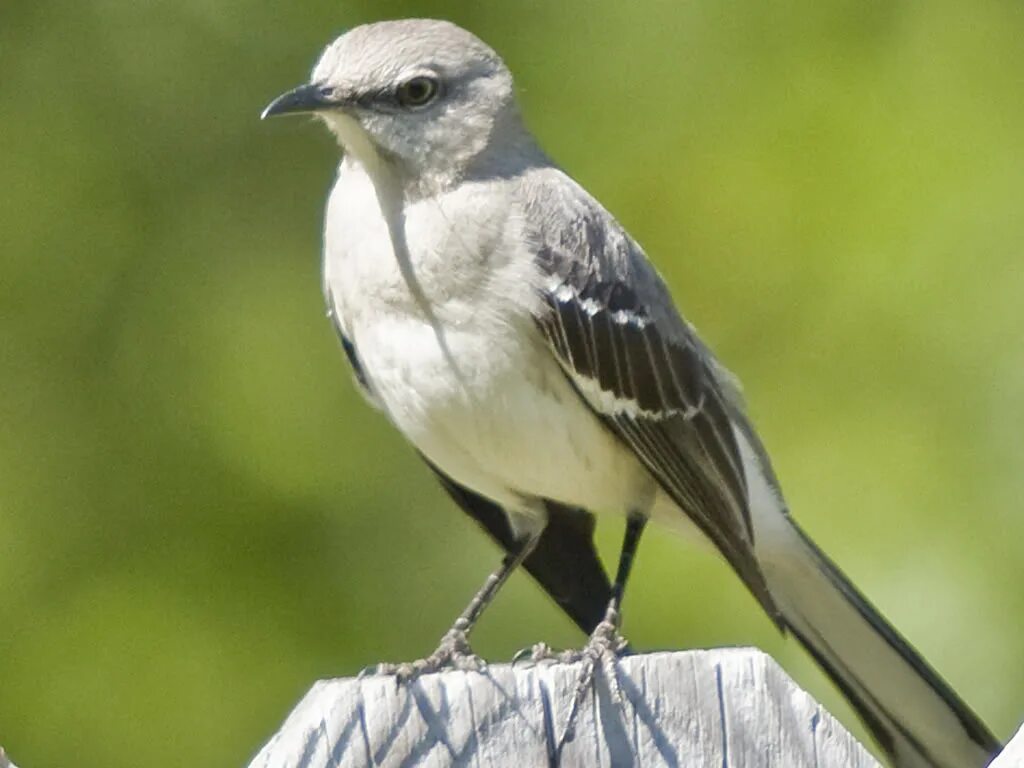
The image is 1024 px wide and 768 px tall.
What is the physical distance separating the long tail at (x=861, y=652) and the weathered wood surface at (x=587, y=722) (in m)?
1.02

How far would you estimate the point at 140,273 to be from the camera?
17.0 feet

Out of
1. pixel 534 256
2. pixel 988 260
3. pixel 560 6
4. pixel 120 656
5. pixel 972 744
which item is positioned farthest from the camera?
pixel 560 6

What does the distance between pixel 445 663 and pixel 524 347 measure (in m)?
0.75

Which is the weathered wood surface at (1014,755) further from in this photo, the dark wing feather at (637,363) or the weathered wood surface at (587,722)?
the dark wing feather at (637,363)

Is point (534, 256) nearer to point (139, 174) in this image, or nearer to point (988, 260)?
point (988, 260)

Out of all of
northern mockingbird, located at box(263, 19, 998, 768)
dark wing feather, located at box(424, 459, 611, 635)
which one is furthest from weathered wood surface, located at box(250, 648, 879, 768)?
dark wing feather, located at box(424, 459, 611, 635)

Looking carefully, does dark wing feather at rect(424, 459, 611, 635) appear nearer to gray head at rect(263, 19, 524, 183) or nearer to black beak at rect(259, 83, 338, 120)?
gray head at rect(263, 19, 524, 183)

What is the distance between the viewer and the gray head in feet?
13.1

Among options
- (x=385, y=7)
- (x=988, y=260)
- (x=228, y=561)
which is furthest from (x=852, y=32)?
(x=228, y=561)

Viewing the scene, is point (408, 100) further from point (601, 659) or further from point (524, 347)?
point (601, 659)

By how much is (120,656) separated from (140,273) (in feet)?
3.26

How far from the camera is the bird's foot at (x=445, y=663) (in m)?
2.59

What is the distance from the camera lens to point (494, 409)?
3832 millimetres

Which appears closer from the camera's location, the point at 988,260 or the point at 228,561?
the point at 988,260
